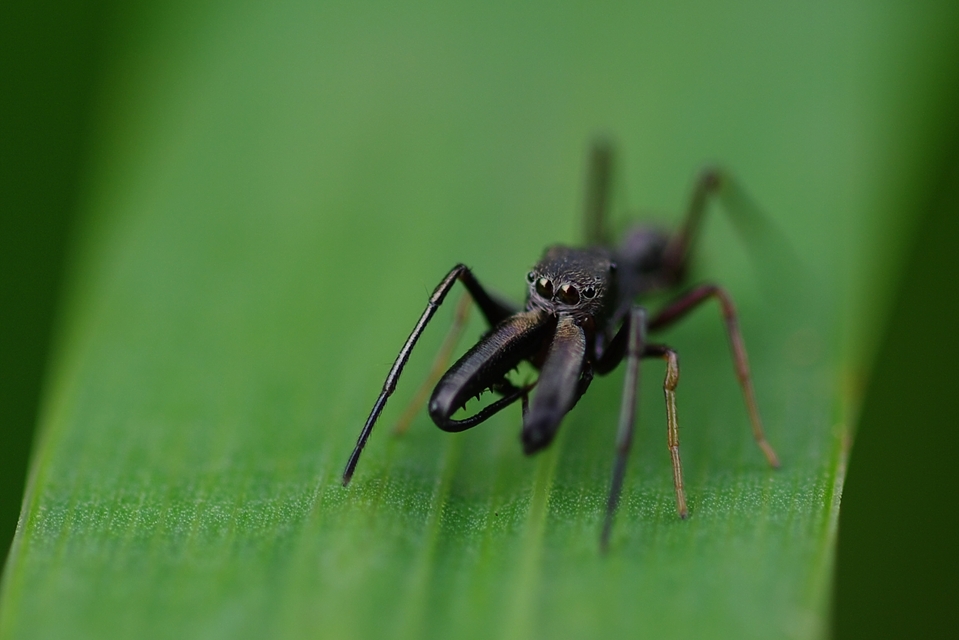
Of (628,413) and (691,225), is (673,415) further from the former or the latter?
(691,225)

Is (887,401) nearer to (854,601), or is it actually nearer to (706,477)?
(854,601)

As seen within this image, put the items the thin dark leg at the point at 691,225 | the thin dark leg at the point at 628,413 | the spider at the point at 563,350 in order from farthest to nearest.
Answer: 1. the thin dark leg at the point at 691,225
2. the spider at the point at 563,350
3. the thin dark leg at the point at 628,413

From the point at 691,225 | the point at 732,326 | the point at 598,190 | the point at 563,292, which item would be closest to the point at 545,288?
the point at 563,292

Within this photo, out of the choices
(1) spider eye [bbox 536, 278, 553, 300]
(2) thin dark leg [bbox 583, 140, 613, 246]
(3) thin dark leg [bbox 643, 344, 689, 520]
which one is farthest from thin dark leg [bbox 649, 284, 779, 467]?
(1) spider eye [bbox 536, 278, 553, 300]

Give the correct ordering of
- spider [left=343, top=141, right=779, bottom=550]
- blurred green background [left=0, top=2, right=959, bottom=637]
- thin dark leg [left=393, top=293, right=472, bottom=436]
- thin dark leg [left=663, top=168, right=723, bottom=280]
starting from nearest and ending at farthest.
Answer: blurred green background [left=0, top=2, right=959, bottom=637], spider [left=343, top=141, right=779, bottom=550], thin dark leg [left=393, top=293, right=472, bottom=436], thin dark leg [left=663, top=168, right=723, bottom=280]

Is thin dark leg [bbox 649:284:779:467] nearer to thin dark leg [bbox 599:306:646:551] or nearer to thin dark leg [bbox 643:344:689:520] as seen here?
thin dark leg [bbox 643:344:689:520]

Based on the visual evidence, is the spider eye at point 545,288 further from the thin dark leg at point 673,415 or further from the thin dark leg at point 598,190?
the thin dark leg at point 598,190

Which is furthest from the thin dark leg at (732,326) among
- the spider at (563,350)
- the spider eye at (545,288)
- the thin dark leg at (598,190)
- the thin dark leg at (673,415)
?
the spider eye at (545,288)

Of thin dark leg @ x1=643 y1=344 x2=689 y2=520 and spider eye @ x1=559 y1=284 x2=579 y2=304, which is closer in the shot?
thin dark leg @ x1=643 y1=344 x2=689 y2=520
